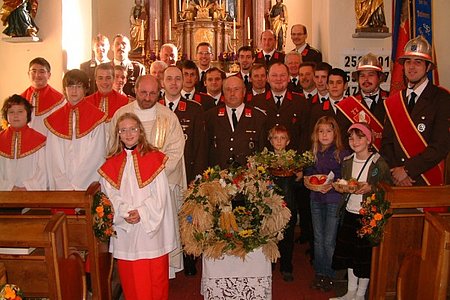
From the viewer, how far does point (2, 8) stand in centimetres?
666

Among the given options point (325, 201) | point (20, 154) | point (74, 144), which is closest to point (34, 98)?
point (20, 154)

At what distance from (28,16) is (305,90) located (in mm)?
3706

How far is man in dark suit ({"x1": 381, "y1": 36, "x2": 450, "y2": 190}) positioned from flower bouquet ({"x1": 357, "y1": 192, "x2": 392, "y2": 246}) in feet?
2.92

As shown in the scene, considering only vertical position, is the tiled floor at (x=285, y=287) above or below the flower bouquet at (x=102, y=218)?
below

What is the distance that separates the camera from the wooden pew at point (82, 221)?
11.9 feet

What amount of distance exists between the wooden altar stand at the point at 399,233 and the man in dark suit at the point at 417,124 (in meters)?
0.57

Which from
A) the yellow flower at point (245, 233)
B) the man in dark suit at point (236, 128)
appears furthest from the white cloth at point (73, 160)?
the yellow flower at point (245, 233)

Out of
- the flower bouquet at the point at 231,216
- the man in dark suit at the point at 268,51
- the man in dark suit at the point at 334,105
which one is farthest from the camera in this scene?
the man in dark suit at the point at 268,51

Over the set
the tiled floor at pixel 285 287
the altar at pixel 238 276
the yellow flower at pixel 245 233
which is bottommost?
the tiled floor at pixel 285 287

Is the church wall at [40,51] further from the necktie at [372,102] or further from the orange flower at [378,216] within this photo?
the orange flower at [378,216]

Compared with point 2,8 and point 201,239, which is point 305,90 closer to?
point 201,239

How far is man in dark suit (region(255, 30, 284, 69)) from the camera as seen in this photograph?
7.26 meters

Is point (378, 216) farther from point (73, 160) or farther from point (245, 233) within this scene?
Result: point (73, 160)

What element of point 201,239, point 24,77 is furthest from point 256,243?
point 24,77
